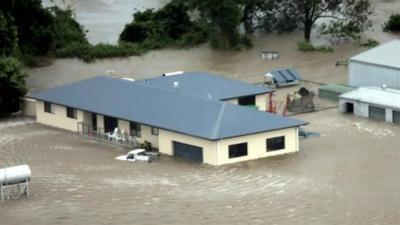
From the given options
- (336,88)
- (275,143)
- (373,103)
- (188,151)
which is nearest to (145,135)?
(188,151)

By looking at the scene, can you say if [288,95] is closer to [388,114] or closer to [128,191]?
[388,114]

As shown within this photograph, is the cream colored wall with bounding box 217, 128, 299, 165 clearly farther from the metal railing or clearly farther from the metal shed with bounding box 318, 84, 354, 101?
the metal shed with bounding box 318, 84, 354, 101

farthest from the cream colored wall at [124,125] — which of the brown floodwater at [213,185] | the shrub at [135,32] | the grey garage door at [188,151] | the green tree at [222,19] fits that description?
the shrub at [135,32]

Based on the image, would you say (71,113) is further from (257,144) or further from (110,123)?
(257,144)

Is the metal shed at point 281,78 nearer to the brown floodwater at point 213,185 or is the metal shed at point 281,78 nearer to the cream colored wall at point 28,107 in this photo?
the brown floodwater at point 213,185

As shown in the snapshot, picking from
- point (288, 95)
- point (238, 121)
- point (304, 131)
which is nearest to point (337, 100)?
point (288, 95)
